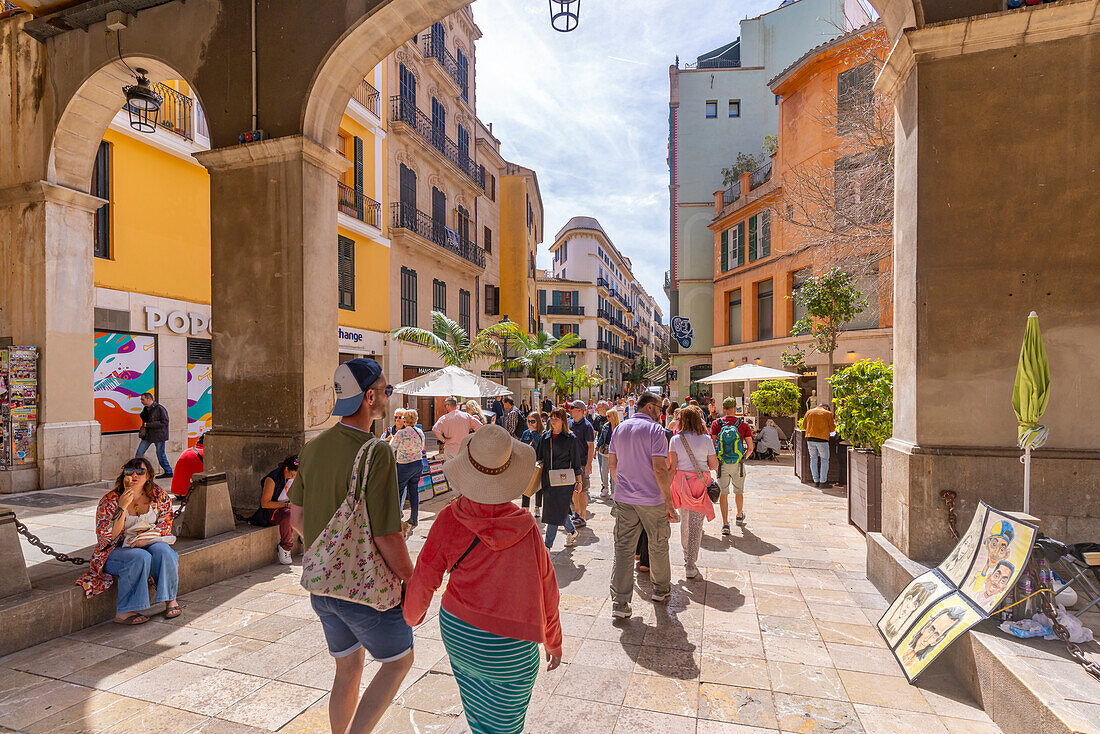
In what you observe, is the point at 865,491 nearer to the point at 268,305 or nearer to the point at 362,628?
the point at 362,628

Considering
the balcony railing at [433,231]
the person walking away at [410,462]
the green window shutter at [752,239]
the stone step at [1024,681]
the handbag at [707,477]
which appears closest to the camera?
the stone step at [1024,681]

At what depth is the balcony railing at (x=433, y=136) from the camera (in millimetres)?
19547

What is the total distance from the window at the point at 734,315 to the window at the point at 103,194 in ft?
75.8

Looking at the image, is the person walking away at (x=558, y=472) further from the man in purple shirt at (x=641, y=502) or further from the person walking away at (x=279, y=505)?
the person walking away at (x=279, y=505)

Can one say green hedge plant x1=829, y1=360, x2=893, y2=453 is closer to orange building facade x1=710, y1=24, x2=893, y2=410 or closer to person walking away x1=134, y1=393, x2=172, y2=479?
orange building facade x1=710, y1=24, x2=893, y2=410

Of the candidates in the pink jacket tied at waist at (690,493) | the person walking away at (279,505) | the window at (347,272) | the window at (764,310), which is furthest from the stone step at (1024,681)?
the window at (764,310)

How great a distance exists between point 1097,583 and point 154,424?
12448mm

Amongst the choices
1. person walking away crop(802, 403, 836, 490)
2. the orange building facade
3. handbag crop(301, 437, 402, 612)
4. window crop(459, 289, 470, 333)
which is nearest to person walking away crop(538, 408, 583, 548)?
handbag crop(301, 437, 402, 612)

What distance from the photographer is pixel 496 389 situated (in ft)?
37.4

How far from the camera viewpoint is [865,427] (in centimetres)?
753

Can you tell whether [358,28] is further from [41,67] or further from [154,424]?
[154,424]

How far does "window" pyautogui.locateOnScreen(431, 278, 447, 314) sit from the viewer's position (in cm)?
2238

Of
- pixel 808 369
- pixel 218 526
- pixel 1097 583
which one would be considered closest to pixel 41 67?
pixel 218 526

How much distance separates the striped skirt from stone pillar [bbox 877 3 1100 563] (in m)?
3.76
